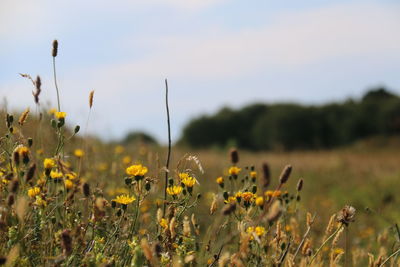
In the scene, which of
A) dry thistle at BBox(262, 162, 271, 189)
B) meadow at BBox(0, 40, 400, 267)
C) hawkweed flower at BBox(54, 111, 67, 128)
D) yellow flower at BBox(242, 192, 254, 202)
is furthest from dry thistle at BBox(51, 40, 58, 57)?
dry thistle at BBox(262, 162, 271, 189)

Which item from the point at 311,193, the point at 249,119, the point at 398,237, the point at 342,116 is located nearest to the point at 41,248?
the point at 398,237

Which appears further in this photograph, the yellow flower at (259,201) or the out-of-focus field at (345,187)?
the out-of-focus field at (345,187)

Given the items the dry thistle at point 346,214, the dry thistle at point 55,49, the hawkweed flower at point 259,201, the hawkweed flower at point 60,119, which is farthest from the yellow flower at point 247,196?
the dry thistle at point 55,49

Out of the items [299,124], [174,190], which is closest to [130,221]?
[174,190]

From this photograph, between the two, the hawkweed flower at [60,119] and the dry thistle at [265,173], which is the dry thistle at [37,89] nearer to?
the hawkweed flower at [60,119]

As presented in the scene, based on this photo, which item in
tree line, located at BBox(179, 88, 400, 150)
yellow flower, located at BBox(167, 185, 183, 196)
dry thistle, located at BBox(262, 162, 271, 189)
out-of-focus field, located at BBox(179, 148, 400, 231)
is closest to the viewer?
dry thistle, located at BBox(262, 162, 271, 189)

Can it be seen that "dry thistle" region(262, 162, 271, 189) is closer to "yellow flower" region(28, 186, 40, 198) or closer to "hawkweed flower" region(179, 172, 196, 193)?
"hawkweed flower" region(179, 172, 196, 193)

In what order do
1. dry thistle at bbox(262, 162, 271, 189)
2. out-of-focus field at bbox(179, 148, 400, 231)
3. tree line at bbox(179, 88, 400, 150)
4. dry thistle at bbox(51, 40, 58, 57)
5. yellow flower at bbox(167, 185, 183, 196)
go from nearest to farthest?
dry thistle at bbox(262, 162, 271, 189) < yellow flower at bbox(167, 185, 183, 196) < dry thistle at bbox(51, 40, 58, 57) < out-of-focus field at bbox(179, 148, 400, 231) < tree line at bbox(179, 88, 400, 150)

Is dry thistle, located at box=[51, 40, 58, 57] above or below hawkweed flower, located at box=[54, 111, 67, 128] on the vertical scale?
above

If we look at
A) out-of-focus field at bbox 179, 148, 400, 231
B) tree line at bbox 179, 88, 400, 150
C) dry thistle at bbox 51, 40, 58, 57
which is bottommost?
out-of-focus field at bbox 179, 148, 400, 231

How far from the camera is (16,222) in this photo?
2.00m

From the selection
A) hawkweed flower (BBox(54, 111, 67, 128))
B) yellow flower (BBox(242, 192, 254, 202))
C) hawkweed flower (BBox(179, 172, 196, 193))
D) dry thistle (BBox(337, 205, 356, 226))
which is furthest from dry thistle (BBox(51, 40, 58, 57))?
dry thistle (BBox(337, 205, 356, 226))

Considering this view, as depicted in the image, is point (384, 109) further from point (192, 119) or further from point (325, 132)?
point (192, 119)

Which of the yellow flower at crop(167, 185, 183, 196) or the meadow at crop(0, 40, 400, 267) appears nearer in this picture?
the meadow at crop(0, 40, 400, 267)
